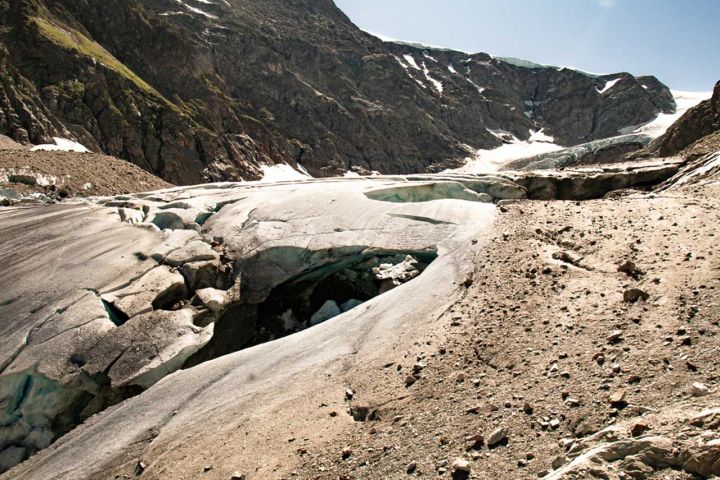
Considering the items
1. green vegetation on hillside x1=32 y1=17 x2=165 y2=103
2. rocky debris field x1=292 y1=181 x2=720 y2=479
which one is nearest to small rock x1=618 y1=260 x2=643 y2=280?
rocky debris field x1=292 y1=181 x2=720 y2=479

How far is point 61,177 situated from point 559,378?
105 feet

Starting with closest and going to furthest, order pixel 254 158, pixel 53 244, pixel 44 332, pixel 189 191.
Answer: pixel 44 332 → pixel 53 244 → pixel 189 191 → pixel 254 158

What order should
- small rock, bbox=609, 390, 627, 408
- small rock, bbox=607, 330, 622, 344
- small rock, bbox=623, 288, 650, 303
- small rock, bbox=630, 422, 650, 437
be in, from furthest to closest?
small rock, bbox=623, 288, 650, 303 < small rock, bbox=607, 330, 622, 344 < small rock, bbox=609, 390, 627, 408 < small rock, bbox=630, 422, 650, 437

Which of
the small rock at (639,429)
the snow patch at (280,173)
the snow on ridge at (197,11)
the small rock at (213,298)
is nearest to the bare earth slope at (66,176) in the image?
the small rock at (213,298)

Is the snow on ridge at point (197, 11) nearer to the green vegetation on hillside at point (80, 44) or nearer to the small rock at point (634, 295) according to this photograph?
the green vegetation on hillside at point (80, 44)

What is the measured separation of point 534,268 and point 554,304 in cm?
199

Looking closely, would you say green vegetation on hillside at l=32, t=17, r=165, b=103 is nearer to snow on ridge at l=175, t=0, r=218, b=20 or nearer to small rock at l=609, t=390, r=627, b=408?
snow on ridge at l=175, t=0, r=218, b=20

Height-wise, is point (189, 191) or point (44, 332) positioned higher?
point (189, 191)

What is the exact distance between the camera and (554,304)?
36.4 feet

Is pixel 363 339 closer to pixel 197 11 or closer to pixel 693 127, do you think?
pixel 693 127

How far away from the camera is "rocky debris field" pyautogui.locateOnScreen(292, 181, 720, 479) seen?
6.35 metres

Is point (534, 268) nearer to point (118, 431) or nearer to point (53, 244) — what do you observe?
point (118, 431)

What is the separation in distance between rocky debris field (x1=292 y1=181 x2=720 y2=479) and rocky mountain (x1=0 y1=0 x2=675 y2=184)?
253ft

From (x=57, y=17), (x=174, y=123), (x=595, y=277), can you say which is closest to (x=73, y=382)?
(x=595, y=277)
